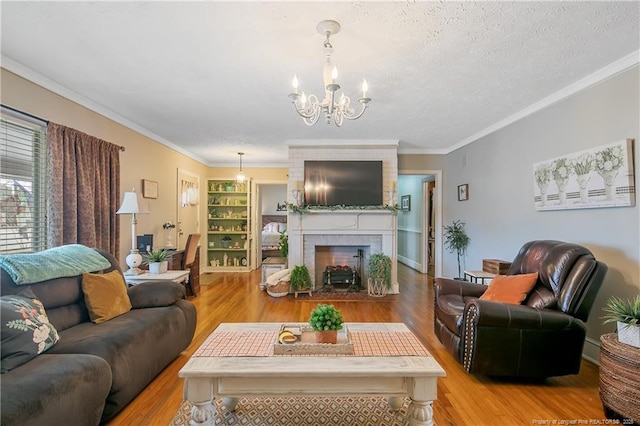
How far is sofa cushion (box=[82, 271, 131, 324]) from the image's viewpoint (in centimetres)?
232

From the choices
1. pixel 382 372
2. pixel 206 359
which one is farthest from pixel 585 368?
pixel 206 359

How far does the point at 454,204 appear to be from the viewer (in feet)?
17.9

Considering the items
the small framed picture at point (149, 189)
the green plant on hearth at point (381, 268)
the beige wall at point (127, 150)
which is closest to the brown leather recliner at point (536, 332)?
the green plant on hearth at point (381, 268)

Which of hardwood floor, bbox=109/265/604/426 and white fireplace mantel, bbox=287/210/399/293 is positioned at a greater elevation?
white fireplace mantel, bbox=287/210/399/293

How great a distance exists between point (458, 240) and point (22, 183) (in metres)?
5.45

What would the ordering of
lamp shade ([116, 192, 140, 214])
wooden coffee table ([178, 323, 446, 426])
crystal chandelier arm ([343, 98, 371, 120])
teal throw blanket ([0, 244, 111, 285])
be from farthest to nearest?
lamp shade ([116, 192, 140, 214]) < crystal chandelier arm ([343, 98, 371, 120]) < teal throw blanket ([0, 244, 111, 285]) < wooden coffee table ([178, 323, 446, 426])

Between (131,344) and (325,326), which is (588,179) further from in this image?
(131,344)

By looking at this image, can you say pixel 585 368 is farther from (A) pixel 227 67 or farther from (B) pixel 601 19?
(A) pixel 227 67

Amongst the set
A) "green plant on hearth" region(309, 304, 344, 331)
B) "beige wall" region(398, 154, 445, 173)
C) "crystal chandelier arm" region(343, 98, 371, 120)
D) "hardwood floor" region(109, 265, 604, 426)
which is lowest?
"hardwood floor" region(109, 265, 604, 426)

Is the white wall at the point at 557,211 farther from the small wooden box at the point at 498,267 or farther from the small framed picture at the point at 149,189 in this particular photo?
the small framed picture at the point at 149,189

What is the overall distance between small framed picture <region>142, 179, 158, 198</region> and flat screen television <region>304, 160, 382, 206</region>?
7.58 feet

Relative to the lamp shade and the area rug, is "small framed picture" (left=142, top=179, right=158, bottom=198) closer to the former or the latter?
the lamp shade

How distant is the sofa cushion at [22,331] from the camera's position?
156cm

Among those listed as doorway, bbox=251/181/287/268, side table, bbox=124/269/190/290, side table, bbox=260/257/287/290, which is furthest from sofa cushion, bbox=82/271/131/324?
doorway, bbox=251/181/287/268
